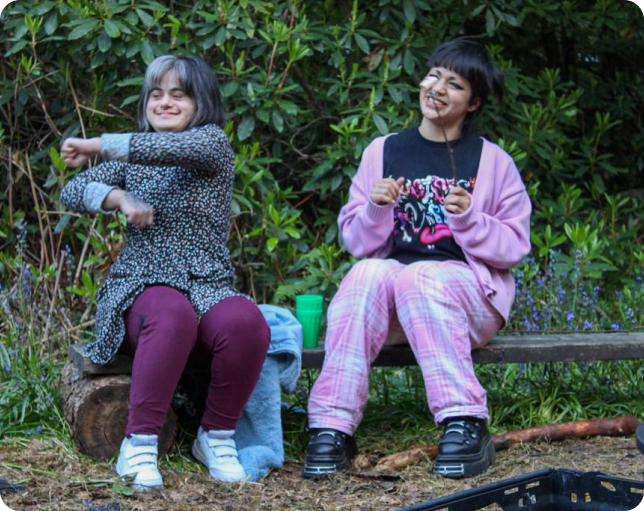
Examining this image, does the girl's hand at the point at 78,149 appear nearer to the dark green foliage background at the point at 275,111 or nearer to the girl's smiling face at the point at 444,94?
the dark green foliage background at the point at 275,111

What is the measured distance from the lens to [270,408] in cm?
311

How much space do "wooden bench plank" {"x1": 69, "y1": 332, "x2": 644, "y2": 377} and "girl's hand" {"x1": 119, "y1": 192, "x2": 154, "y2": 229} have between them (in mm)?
521

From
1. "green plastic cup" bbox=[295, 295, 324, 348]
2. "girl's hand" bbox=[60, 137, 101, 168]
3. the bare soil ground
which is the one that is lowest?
the bare soil ground

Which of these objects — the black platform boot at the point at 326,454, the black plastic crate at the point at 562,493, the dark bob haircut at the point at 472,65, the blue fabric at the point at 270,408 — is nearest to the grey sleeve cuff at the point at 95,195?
the blue fabric at the point at 270,408

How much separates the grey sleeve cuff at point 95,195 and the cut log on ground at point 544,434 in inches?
48.1

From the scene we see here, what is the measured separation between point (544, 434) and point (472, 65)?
1326 mm

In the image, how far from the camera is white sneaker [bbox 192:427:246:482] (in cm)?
291

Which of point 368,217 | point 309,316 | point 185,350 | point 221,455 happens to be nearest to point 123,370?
point 185,350

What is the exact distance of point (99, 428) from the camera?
9.75 feet

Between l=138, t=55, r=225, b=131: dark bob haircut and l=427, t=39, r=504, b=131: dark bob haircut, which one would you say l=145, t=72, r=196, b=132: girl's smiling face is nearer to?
l=138, t=55, r=225, b=131: dark bob haircut

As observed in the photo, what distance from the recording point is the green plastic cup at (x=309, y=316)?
3.28 meters

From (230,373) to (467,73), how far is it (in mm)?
1359

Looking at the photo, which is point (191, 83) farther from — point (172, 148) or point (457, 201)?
point (457, 201)

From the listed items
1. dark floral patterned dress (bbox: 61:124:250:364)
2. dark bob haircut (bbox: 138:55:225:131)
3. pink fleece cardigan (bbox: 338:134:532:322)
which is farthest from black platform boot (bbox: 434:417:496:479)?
dark bob haircut (bbox: 138:55:225:131)
